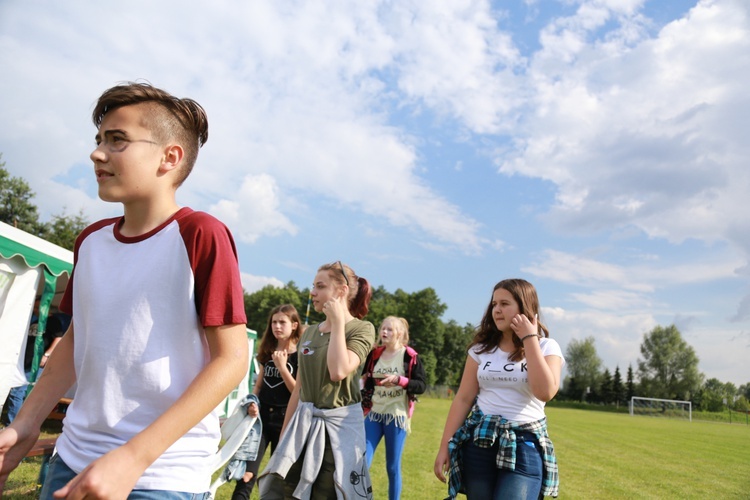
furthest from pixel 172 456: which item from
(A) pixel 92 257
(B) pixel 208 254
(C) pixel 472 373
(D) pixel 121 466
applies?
(C) pixel 472 373

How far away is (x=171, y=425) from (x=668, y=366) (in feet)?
328

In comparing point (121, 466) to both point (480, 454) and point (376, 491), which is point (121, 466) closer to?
point (480, 454)

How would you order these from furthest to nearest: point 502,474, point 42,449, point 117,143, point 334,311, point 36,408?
point 42,449, point 334,311, point 502,474, point 36,408, point 117,143

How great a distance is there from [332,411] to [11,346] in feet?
23.1

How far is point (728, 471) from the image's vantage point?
1312 centimetres

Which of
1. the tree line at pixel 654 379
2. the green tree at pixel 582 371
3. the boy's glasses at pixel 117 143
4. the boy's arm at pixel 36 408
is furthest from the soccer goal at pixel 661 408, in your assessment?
the boy's glasses at pixel 117 143

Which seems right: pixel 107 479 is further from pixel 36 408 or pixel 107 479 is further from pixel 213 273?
pixel 36 408

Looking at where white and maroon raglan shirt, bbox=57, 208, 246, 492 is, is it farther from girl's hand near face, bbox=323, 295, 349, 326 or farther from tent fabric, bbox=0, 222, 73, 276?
tent fabric, bbox=0, 222, 73, 276

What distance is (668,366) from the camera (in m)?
88.1

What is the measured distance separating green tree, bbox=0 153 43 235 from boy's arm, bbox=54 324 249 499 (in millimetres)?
47037

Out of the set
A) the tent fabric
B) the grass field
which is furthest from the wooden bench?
the tent fabric

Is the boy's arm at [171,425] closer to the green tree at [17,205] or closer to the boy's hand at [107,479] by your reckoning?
the boy's hand at [107,479]

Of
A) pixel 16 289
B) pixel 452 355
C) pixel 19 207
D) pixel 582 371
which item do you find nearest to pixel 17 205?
pixel 19 207

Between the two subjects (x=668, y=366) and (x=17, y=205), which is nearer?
(x=17, y=205)
